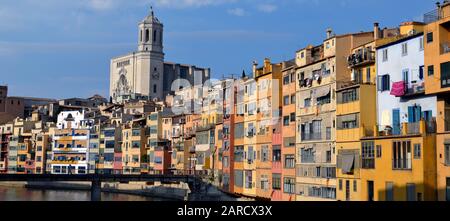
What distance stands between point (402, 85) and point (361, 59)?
5.21 meters

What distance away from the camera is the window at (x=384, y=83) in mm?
A: 37931

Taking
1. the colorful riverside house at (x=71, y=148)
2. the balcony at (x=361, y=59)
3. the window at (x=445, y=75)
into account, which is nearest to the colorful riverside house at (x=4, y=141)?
the colorful riverside house at (x=71, y=148)

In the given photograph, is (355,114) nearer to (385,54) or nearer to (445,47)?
(385,54)

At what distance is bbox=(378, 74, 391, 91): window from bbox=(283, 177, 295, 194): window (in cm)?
1276

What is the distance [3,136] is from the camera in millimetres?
127812

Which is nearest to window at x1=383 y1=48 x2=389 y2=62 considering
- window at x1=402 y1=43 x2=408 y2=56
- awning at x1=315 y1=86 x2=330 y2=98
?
window at x1=402 y1=43 x2=408 y2=56

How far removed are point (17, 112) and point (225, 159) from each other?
332 ft

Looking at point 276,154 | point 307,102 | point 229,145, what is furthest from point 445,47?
point 229,145

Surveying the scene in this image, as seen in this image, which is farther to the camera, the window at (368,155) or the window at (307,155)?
the window at (307,155)

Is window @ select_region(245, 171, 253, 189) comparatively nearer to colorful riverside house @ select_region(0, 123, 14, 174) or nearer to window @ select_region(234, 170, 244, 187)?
window @ select_region(234, 170, 244, 187)

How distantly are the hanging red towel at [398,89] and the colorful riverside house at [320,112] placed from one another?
644 centimetres

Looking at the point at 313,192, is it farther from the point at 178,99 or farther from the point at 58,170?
the point at 58,170

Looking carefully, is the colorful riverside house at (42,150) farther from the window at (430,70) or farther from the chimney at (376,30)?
the window at (430,70)

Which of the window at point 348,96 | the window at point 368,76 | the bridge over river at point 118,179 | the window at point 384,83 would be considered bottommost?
the bridge over river at point 118,179
